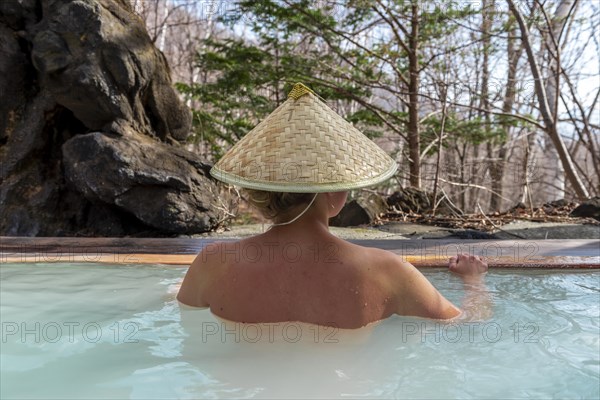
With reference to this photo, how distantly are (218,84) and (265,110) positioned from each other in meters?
0.77

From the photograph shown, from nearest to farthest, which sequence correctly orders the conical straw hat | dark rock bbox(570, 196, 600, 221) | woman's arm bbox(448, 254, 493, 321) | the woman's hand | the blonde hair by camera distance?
the conical straw hat
the blonde hair
woman's arm bbox(448, 254, 493, 321)
the woman's hand
dark rock bbox(570, 196, 600, 221)

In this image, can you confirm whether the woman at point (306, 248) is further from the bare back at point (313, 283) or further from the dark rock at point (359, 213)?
the dark rock at point (359, 213)

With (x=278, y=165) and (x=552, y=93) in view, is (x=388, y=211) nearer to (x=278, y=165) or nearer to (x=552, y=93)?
(x=552, y=93)

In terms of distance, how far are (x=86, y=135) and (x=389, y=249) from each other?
9.81 feet

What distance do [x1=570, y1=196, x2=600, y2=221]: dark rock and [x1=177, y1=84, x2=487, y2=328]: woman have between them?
4.15 m

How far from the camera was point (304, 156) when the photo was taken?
56.5 inches

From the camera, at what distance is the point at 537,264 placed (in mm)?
2721

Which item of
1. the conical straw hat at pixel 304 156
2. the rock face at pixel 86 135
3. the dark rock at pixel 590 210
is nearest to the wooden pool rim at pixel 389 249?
the rock face at pixel 86 135

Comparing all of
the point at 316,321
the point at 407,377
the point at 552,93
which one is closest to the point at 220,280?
the point at 316,321

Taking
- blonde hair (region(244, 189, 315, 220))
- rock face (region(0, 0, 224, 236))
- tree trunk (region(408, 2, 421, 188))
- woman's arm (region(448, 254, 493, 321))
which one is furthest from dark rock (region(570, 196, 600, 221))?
blonde hair (region(244, 189, 315, 220))

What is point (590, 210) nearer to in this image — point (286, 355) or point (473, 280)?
point (473, 280)

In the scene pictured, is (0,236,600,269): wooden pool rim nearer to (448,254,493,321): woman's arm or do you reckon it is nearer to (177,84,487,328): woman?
(448,254,493,321): woman's arm

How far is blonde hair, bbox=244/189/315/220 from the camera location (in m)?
1.52

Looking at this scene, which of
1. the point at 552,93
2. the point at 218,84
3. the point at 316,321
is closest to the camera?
the point at 316,321
